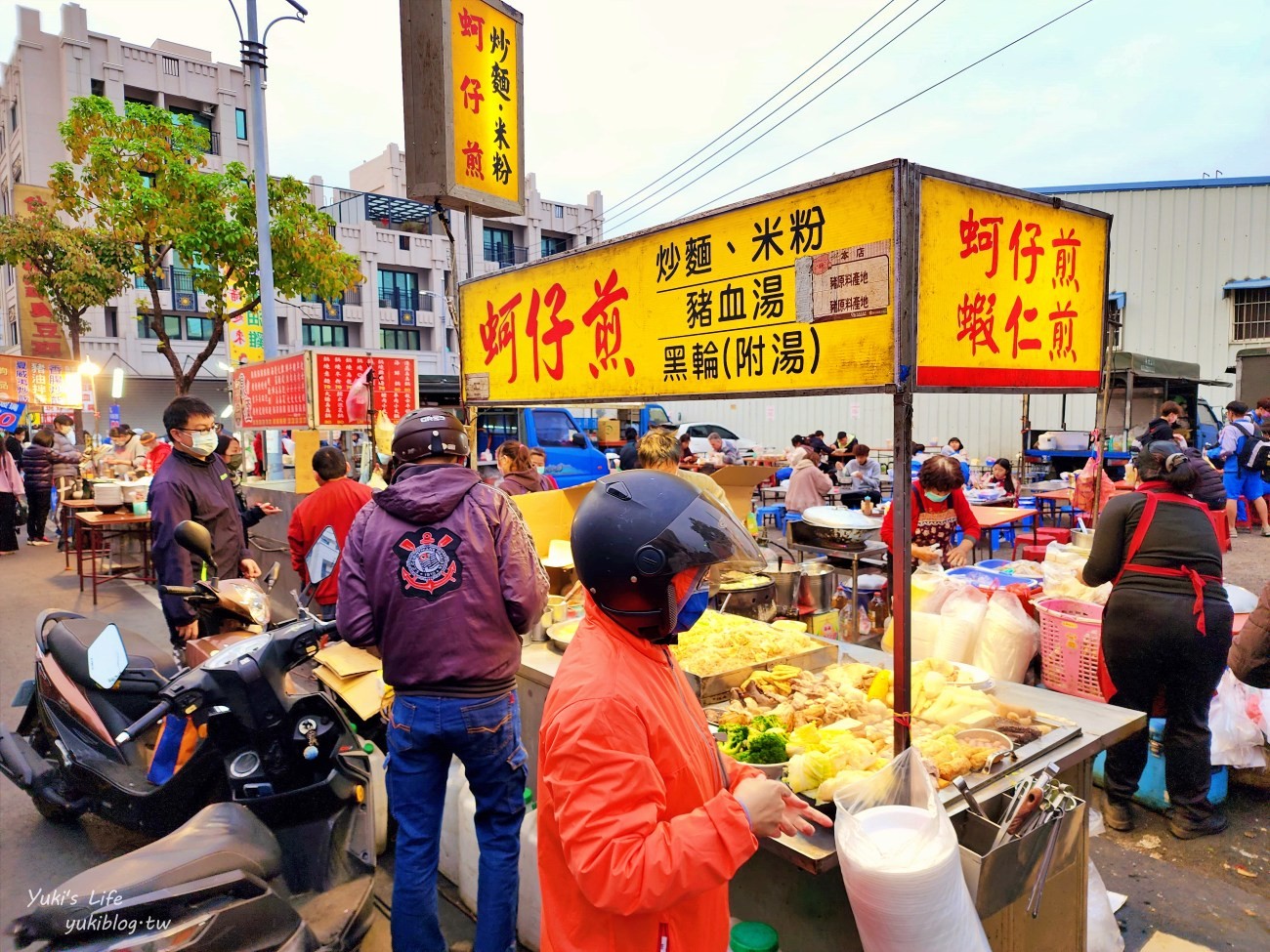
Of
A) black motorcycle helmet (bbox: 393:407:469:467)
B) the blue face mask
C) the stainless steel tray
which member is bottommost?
the stainless steel tray

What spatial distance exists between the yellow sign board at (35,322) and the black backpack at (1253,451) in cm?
3293

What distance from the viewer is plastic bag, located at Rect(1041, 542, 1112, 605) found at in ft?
16.0

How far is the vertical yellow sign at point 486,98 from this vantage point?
4.54 m

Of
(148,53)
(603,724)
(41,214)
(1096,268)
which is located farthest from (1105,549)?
(148,53)

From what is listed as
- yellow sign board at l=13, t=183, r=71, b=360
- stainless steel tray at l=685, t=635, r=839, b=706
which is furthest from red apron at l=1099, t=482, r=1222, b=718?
yellow sign board at l=13, t=183, r=71, b=360

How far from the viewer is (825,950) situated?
95.5 inches

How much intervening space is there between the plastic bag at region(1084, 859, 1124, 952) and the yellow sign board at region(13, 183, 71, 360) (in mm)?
32345

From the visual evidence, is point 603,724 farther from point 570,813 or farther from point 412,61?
point 412,61

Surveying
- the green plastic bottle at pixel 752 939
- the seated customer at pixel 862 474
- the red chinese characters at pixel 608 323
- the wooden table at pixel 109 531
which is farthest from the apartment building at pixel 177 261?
the green plastic bottle at pixel 752 939

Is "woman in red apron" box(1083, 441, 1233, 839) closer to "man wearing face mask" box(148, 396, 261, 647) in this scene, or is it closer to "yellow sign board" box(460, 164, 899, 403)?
"yellow sign board" box(460, 164, 899, 403)

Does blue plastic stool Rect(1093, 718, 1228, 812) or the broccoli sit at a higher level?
the broccoli

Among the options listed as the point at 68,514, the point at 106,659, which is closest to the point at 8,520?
the point at 68,514

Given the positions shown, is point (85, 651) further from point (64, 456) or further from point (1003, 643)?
point (64, 456)

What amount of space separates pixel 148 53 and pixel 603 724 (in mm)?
39046
